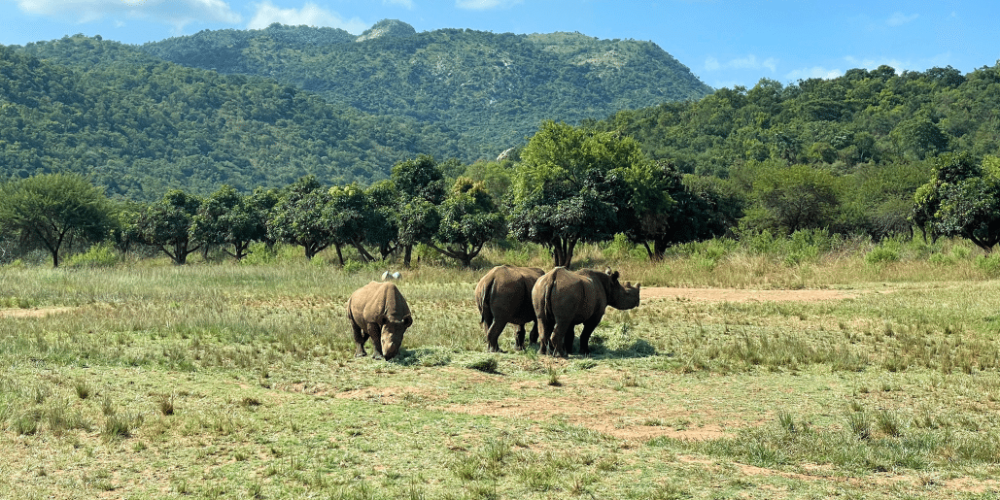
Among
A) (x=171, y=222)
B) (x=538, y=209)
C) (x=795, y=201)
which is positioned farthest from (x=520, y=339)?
(x=171, y=222)

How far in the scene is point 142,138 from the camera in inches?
5167

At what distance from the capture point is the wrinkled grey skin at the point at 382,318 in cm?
1302

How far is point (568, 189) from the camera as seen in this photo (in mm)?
38125

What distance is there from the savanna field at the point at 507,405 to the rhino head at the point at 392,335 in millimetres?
208

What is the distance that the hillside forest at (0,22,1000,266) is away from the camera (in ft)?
124

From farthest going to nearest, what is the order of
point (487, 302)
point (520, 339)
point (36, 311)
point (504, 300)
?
point (36, 311) → point (520, 339) → point (487, 302) → point (504, 300)

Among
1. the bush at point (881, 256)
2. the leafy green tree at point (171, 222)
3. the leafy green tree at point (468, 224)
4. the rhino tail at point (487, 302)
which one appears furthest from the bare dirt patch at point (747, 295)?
the leafy green tree at point (171, 222)

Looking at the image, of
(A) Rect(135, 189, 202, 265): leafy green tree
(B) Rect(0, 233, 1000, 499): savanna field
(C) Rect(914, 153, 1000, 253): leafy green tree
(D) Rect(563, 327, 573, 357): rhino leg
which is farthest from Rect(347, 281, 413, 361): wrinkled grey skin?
(A) Rect(135, 189, 202, 265): leafy green tree

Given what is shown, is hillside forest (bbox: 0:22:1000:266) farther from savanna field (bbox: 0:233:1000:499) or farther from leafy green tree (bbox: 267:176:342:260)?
savanna field (bbox: 0:233:1000:499)

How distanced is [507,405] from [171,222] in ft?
158

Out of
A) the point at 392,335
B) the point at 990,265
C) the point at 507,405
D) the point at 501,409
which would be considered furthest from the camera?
the point at 990,265

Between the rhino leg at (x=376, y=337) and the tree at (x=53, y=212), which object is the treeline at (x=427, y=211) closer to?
the tree at (x=53, y=212)

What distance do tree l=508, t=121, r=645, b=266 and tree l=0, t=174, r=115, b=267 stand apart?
1093 inches

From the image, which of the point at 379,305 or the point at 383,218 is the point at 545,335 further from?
the point at 383,218
